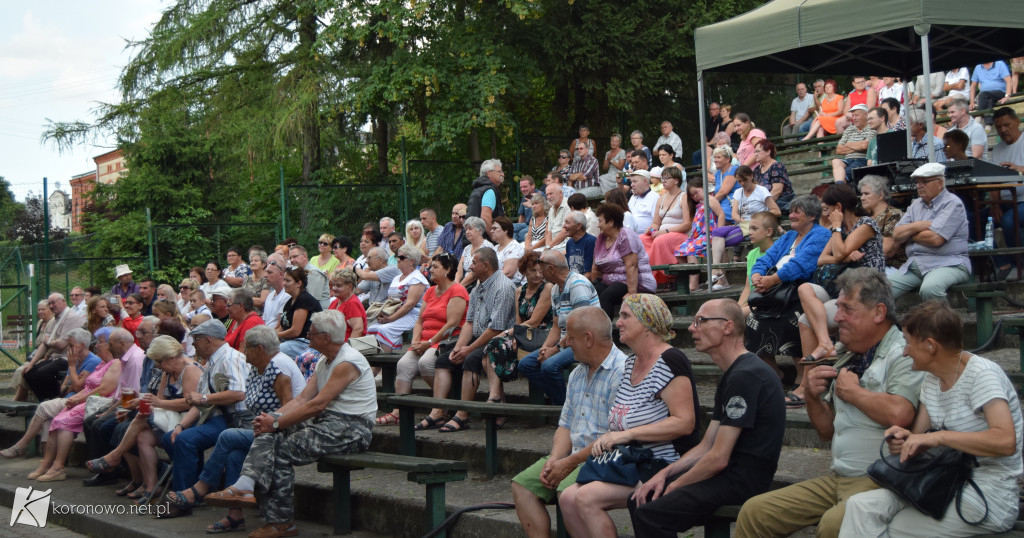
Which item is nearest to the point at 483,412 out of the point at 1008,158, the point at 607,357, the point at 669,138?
the point at 607,357

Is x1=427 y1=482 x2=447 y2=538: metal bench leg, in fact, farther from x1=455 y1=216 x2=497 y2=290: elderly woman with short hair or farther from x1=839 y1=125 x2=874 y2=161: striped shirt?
x1=839 y1=125 x2=874 y2=161: striped shirt

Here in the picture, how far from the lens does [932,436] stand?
3.59m

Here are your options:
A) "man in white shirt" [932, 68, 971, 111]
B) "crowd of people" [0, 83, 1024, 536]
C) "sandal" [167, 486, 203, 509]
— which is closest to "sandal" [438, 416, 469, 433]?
"crowd of people" [0, 83, 1024, 536]

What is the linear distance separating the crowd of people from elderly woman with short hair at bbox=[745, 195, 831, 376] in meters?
0.01

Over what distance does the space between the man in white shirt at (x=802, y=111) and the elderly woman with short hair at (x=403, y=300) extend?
26.5ft

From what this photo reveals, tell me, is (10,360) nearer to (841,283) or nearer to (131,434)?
(131,434)

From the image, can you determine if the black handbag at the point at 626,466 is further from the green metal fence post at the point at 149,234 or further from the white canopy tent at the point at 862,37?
the green metal fence post at the point at 149,234

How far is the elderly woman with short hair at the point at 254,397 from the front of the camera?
658 centimetres

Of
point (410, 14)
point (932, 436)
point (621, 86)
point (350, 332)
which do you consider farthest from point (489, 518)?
point (621, 86)

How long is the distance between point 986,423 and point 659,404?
142 cm

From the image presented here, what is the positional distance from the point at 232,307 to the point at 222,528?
7.58ft

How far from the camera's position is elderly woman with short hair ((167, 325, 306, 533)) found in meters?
6.58

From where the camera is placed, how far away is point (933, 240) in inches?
257

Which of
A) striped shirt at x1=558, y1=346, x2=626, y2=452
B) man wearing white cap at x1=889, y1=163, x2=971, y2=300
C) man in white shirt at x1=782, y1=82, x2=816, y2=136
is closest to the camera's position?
striped shirt at x1=558, y1=346, x2=626, y2=452
